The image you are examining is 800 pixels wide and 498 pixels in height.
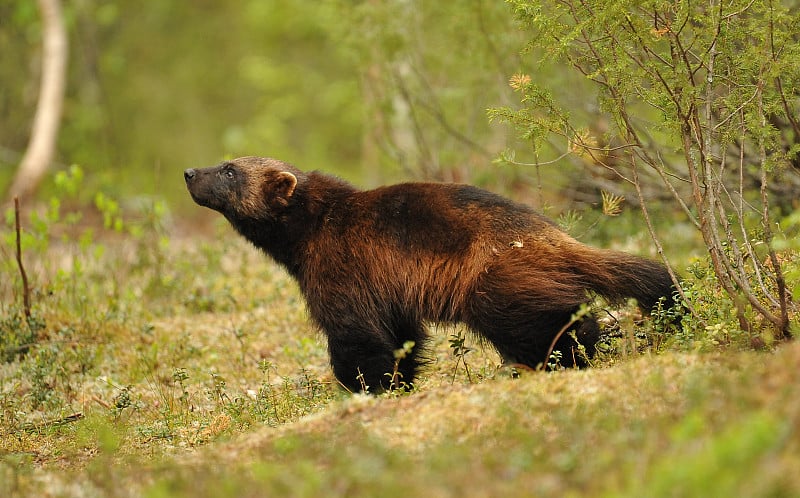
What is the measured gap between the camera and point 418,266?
6547 millimetres

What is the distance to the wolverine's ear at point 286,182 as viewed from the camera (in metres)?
7.34

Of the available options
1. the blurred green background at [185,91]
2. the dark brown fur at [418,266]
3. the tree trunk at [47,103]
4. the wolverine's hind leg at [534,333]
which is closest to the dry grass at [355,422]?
the wolverine's hind leg at [534,333]

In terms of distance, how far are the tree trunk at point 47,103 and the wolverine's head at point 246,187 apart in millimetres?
12463

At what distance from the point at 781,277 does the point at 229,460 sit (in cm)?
347

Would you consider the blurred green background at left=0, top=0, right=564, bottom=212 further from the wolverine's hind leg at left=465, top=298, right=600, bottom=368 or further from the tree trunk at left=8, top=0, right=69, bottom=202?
the wolverine's hind leg at left=465, top=298, right=600, bottom=368

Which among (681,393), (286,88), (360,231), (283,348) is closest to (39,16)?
(286,88)

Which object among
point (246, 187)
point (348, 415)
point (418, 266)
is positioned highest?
point (246, 187)

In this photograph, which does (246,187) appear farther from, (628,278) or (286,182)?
(628,278)

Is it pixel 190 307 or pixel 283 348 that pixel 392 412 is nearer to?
pixel 283 348

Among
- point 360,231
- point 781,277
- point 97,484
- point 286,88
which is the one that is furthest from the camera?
point 286,88

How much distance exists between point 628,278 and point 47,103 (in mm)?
16972

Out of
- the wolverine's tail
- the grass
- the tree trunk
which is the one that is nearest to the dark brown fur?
the wolverine's tail

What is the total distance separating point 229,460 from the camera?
4.75m

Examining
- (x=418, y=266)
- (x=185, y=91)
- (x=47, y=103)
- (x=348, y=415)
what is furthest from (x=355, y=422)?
(x=185, y=91)
